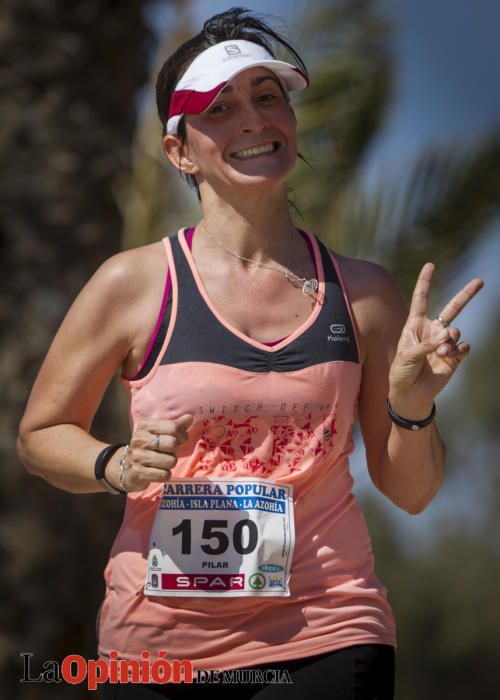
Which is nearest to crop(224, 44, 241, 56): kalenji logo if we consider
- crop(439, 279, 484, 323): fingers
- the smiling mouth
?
the smiling mouth

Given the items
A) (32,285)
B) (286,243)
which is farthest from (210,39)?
(32,285)

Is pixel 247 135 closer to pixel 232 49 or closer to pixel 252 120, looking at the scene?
pixel 252 120

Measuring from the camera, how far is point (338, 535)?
8.75ft

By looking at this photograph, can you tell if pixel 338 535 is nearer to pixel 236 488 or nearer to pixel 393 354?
pixel 236 488

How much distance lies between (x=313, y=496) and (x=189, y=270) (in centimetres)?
65

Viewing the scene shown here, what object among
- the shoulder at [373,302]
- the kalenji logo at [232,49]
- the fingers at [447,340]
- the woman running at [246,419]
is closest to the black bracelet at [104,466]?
the woman running at [246,419]

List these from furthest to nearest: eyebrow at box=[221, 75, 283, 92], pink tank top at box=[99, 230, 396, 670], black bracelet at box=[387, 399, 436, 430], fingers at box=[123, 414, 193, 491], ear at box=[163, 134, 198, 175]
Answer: ear at box=[163, 134, 198, 175]
eyebrow at box=[221, 75, 283, 92]
black bracelet at box=[387, 399, 436, 430]
pink tank top at box=[99, 230, 396, 670]
fingers at box=[123, 414, 193, 491]

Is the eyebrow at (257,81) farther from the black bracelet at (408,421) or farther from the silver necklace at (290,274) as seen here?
the black bracelet at (408,421)

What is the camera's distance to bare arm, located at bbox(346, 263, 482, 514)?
2594 millimetres

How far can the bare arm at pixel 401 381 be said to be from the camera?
8.51 ft

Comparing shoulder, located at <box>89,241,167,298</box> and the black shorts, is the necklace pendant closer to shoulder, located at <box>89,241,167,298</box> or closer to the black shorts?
shoulder, located at <box>89,241,167,298</box>

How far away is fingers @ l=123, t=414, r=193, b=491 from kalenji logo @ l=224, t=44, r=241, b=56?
1.00 m

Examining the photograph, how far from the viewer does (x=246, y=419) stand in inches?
103

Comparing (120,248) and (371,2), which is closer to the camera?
(120,248)
